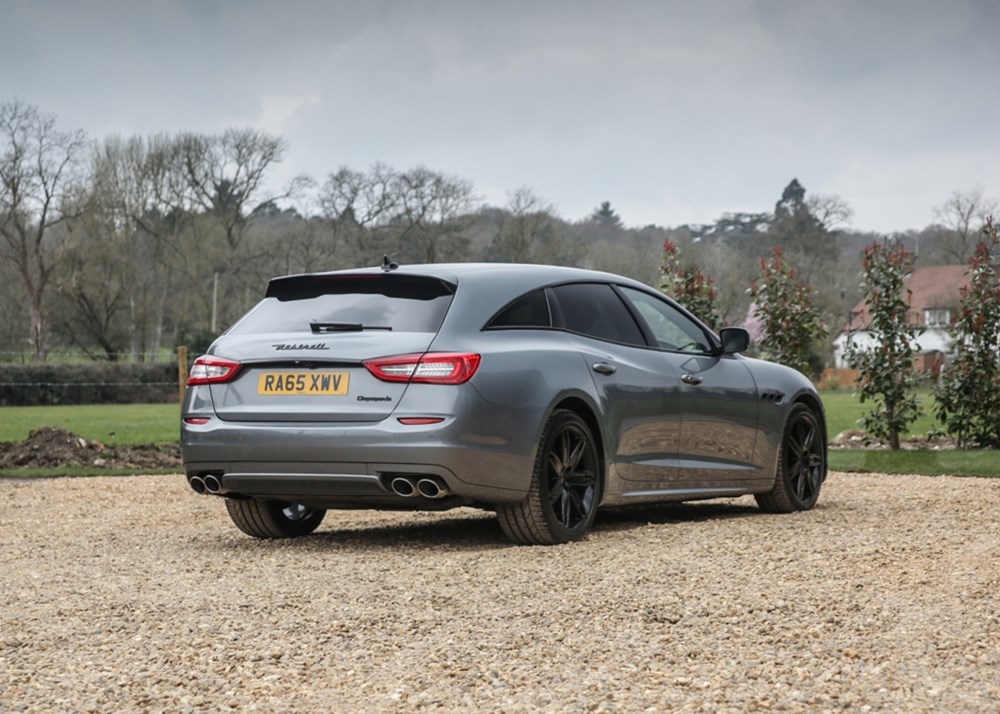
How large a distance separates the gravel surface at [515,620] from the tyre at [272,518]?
0.22 meters

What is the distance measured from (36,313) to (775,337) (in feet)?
145

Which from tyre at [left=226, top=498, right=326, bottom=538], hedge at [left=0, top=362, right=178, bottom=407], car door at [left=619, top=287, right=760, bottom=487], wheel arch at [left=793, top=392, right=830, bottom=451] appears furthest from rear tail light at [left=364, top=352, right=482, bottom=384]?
hedge at [left=0, top=362, right=178, bottom=407]

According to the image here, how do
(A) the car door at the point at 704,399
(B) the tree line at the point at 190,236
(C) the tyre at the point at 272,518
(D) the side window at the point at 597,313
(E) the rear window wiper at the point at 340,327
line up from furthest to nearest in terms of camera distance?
(B) the tree line at the point at 190,236 → (A) the car door at the point at 704,399 → (C) the tyre at the point at 272,518 → (D) the side window at the point at 597,313 → (E) the rear window wiper at the point at 340,327

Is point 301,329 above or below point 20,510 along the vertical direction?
above

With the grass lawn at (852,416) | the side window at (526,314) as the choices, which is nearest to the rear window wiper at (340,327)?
the side window at (526,314)

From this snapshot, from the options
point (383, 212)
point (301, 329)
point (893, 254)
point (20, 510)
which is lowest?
point (20, 510)

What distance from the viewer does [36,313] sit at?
56.3 m

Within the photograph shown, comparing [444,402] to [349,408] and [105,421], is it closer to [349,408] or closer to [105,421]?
[349,408]

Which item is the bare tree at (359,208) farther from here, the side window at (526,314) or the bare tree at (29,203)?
the side window at (526,314)

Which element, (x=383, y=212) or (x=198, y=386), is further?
(x=383, y=212)

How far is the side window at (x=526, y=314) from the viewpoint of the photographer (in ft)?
24.8

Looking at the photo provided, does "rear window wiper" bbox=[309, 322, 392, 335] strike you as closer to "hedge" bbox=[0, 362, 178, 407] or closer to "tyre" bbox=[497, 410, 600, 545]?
"tyre" bbox=[497, 410, 600, 545]

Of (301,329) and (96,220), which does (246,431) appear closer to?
(301,329)

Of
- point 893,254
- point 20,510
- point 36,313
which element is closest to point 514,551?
point 20,510
